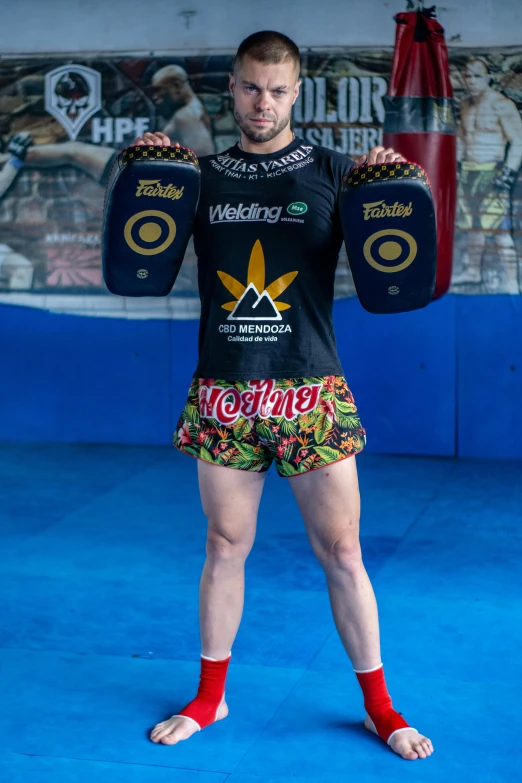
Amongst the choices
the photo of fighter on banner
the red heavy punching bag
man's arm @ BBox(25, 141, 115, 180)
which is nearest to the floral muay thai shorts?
the red heavy punching bag

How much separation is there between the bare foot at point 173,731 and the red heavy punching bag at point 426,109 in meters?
2.59

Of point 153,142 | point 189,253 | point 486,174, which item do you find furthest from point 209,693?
point 486,174

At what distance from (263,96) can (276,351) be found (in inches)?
19.7

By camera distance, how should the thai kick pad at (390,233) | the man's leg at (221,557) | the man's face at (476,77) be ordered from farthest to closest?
1. the man's face at (476,77)
2. the man's leg at (221,557)
3. the thai kick pad at (390,233)

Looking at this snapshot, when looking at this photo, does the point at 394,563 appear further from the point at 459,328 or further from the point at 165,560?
the point at 459,328

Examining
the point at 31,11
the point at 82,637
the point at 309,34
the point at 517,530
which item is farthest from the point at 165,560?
the point at 31,11

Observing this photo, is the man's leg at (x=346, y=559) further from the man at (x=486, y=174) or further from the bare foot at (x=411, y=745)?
the man at (x=486, y=174)

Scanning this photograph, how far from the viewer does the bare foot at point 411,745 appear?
2004mm

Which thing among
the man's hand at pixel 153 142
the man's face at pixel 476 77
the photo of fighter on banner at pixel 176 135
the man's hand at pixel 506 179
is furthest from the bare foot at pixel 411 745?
the man's face at pixel 476 77

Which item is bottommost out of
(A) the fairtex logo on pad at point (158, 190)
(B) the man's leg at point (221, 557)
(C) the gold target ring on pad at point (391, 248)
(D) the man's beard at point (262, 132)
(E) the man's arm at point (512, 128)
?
(B) the man's leg at point (221, 557)

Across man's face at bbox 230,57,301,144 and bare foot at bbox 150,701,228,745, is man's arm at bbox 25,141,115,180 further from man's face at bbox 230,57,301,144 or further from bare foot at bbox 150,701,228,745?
bare foot at bbox 150,701,228,745

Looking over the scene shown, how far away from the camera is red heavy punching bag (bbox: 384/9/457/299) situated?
411 centimetres

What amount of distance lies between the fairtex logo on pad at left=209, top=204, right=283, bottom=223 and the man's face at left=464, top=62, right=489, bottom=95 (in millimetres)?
3202

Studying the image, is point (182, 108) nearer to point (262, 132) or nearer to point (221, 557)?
point (262, 132)
